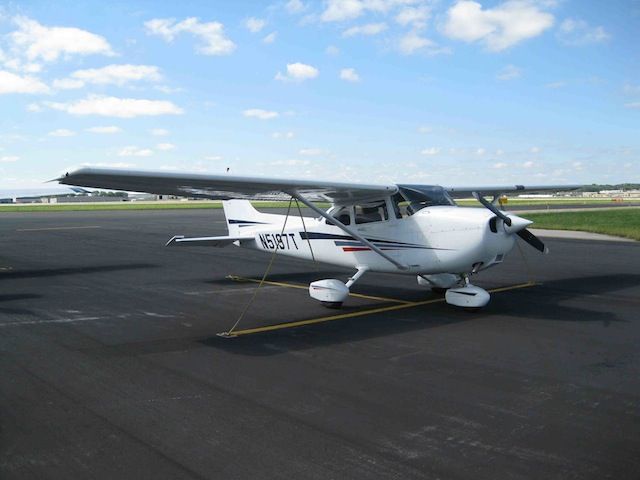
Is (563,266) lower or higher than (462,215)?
lower

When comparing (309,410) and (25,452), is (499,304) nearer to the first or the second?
(309,410)

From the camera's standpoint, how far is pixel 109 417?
5.00m

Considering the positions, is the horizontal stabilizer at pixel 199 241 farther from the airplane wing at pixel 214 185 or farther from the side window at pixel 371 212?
the side window at pixel 371 212

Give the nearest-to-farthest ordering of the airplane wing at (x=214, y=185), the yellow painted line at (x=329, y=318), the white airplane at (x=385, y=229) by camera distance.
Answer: the airplane wing at (x=214, y=185)
the yellow painted line at (x=329, y=318)
the white airplane at (x=385, y=229)

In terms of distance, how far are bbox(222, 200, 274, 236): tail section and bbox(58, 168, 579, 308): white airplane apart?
145cm

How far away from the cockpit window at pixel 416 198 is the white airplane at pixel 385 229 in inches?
0.7

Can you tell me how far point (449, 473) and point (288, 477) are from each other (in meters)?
1.13

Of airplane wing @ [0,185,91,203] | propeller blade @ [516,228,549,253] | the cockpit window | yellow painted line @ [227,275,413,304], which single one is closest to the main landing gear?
yellow painted line @ [227,275,413,304]

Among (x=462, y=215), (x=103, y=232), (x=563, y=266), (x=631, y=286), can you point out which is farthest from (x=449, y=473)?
(x=103, y=232)

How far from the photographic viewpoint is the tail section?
13.5 m

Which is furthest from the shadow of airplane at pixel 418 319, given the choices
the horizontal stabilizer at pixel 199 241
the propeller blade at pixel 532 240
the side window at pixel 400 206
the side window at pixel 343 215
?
the horizontal stabilizer at pixel 199 241

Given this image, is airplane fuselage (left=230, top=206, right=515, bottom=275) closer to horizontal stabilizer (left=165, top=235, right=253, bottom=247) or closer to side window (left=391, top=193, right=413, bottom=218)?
side window (left=391, top=193, right=413, bottom=218)

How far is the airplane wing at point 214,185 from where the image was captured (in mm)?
7105

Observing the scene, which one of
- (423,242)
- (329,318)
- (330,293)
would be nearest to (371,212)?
(423,242)
